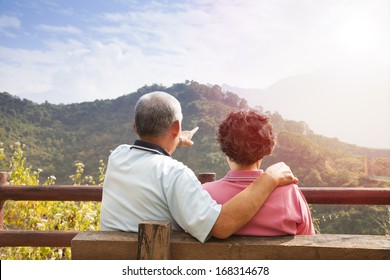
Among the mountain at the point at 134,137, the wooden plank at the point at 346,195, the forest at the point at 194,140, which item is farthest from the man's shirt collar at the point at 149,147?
the mountain at the point at 134,137

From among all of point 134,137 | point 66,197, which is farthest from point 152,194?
point 134,137

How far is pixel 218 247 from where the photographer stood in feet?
5.16

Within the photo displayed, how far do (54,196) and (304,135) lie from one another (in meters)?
22.0

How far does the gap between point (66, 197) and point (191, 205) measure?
257 cm

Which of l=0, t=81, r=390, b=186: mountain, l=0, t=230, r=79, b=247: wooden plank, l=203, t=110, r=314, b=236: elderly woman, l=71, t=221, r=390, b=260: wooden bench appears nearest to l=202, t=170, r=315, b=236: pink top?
l=203, t=110, r=314, b=236: elderly woman

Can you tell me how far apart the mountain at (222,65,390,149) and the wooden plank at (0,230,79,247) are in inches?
851

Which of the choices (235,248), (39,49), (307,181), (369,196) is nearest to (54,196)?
(369,196)

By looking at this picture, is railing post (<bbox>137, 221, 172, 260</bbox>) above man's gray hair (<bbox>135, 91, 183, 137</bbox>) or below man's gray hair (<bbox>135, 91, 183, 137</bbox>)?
below

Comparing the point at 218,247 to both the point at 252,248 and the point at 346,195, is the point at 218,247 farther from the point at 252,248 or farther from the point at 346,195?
the point at 346,195

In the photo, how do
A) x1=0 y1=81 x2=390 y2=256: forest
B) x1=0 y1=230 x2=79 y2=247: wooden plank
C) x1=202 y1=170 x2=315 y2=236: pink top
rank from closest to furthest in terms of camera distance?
1. x1=202 y1=170 x2=315 y2=236: pink top
2. x1=0 y1=230 x2=79 y2=247: wooden plank
3. x1=0 y1=81 x2=390 y2=256: forest

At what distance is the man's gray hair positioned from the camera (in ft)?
6.19

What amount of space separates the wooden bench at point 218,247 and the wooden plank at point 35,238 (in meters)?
2.52

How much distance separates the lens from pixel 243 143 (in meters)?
1.86

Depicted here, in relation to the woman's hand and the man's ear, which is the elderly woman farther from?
the man's ear
